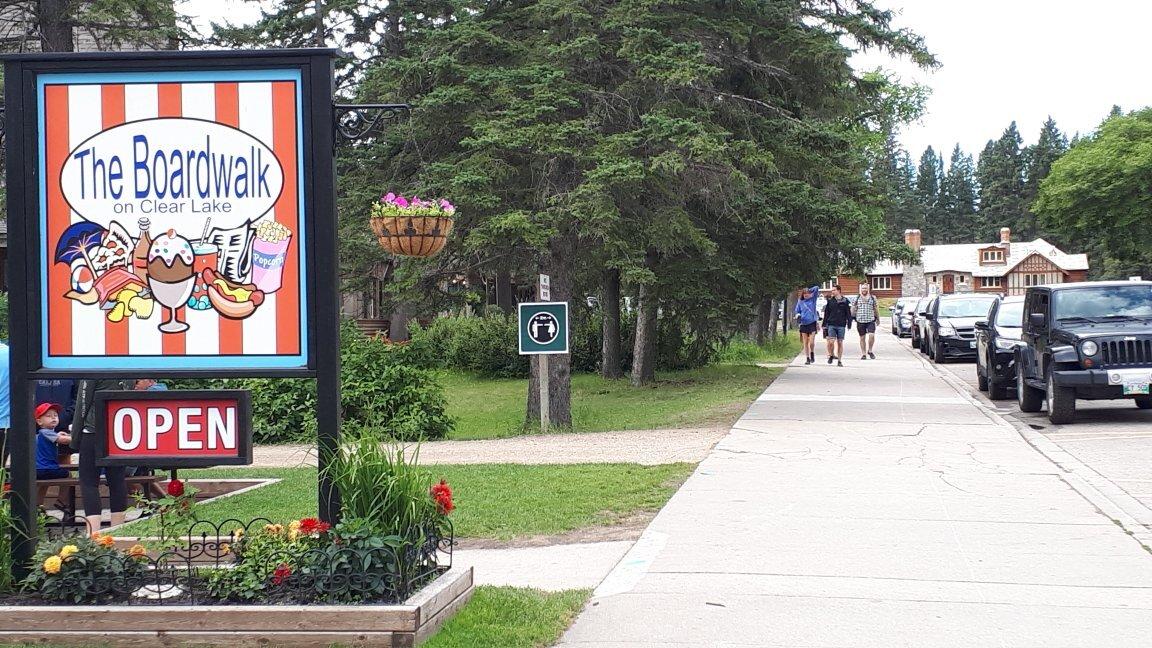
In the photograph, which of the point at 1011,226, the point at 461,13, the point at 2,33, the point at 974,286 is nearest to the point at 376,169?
the point at 461,13

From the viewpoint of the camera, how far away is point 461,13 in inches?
675

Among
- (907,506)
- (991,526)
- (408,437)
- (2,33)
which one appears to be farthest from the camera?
(2,33)

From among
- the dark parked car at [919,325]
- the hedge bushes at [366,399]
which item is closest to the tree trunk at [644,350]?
the hedge bushes at [366,399]

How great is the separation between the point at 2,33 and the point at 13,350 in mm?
24671

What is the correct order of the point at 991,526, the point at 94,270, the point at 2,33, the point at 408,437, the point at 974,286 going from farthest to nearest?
1. the point at 974,286
2. the point at 2,33
3. the point at 408,437
4. the point at 991,526
5. the point at 94,270

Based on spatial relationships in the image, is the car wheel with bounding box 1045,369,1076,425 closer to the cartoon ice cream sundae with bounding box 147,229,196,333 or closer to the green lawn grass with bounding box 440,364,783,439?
the green lawn grass with bounding box 440,364,783,439

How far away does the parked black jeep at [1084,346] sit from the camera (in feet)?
50.0

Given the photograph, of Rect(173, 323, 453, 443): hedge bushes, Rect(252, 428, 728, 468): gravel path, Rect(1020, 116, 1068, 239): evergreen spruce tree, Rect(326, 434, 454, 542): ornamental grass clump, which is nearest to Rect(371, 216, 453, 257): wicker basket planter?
Rect(326, 434, 454, 542): ornamental grass clump

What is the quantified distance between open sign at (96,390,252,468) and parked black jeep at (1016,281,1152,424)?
12185mm

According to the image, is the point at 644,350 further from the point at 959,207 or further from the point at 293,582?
the point at 959,207

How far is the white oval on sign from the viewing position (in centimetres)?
615

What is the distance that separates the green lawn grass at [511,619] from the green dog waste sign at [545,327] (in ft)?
31.8

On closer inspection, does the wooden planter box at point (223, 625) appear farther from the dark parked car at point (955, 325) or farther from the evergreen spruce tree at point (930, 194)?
the evergreen spruce tree at point (930, 194)

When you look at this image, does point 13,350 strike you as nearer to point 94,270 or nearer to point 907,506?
point 94,270
